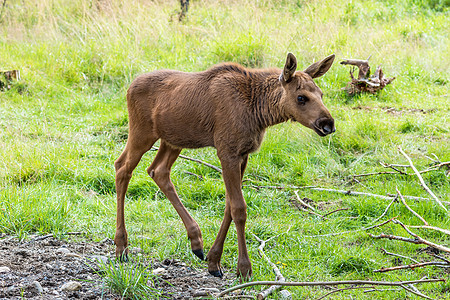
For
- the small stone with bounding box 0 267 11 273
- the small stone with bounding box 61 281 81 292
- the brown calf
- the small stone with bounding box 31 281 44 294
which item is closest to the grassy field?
the brown calf

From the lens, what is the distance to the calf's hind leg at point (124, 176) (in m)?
4.95

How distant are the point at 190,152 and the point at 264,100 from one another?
3.25 metres

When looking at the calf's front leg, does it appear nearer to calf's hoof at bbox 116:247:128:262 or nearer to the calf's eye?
the calf's eye

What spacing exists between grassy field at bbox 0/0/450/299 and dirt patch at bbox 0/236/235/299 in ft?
0.76

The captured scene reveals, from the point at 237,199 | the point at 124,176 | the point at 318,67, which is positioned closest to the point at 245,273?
the point at 237,199

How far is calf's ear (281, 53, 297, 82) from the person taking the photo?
167 inches

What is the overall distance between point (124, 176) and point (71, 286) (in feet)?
4.13

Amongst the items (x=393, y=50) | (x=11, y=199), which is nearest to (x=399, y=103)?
(x=393, y=50)

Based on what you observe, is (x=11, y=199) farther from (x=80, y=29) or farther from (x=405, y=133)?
(x=80, y=29)

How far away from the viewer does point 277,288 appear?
446cm

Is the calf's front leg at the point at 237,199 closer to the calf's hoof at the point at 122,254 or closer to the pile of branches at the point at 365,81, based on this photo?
the calf's hoof at the point at 122,254

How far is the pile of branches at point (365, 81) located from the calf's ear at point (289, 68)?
4.99 meters

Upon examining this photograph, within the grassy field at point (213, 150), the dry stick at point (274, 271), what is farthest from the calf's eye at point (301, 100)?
the grassy field at point (213, 150)

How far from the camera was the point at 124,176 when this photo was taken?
5.14m
